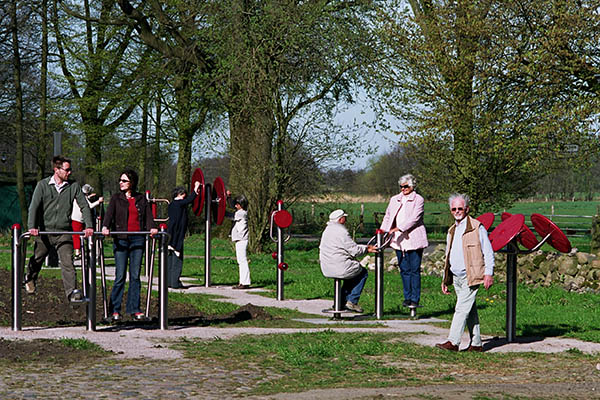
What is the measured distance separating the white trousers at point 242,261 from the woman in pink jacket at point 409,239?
4.17 m

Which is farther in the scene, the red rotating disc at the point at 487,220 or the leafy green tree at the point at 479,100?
the leafy green tree at the point at 479,100

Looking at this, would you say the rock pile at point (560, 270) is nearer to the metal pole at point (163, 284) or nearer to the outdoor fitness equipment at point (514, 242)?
the outdoor fitness equipment at point (514, 242)

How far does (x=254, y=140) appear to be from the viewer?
951 inches

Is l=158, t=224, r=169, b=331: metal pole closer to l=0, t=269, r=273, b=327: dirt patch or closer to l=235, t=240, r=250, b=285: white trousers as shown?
l=0, t=269, r=273, b=327: dirt patch

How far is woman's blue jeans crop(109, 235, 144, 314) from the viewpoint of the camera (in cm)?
1030

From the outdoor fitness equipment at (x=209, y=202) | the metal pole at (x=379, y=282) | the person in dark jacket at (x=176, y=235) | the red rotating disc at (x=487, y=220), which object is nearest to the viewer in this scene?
the red rotating disc at (x=487, y=220)

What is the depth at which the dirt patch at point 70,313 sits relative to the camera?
10.8 m

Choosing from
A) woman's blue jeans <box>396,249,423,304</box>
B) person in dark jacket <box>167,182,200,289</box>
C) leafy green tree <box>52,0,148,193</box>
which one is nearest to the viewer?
woman's blue jeans <box>396,249,423,304</box>

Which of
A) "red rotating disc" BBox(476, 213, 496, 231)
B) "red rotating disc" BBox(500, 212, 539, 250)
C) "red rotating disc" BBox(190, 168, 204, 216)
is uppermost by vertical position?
"red rotating disc" BBox(190, 168, 204, 216)

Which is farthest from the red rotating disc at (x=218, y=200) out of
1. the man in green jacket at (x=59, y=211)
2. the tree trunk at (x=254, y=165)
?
the tree trunk at (x=254, y=165)

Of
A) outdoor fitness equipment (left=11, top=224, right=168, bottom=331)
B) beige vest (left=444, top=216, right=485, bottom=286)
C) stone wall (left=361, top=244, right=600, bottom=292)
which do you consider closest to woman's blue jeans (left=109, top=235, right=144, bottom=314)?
outdoor fitness equipment (left=11, top=224, right=168, bottom=331)

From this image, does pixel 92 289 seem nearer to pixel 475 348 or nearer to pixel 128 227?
pixel 128 227

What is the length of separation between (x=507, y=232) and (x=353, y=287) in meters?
2.95

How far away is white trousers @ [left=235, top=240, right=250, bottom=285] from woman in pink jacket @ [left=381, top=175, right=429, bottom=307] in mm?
4171
